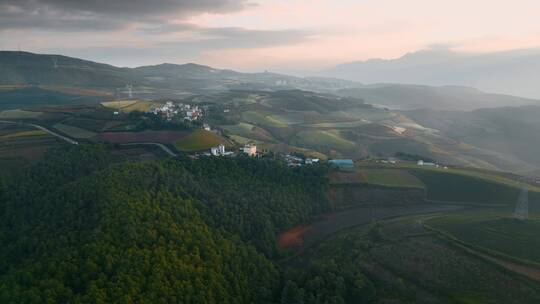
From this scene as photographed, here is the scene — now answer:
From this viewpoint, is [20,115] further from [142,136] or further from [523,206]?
[523,206]

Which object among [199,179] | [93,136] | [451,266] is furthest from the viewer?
[93,136]

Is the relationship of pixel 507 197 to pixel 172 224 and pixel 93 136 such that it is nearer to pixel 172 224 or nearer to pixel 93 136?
pixel 172 224

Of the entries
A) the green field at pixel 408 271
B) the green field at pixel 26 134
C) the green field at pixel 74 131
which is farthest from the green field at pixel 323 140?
the green field at pixel 26 134

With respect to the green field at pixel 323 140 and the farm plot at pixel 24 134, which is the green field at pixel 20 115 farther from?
the green field at pixel 323 140

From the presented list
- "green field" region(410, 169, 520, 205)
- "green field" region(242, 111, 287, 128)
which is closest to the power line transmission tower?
"green field" region(410, 169, 520, 205)

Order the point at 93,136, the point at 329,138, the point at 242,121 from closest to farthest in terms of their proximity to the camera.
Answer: the point at 93,136 → the point at 329,138 → the point at 242,121

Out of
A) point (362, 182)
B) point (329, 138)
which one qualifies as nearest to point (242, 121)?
point (329, 138)

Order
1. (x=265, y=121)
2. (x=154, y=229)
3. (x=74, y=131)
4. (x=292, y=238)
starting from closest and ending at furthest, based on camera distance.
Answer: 1. (x=154, y=229)
2. (x=292, y=238)
3. (x=74, y=131)
4. (x=265, y=121)

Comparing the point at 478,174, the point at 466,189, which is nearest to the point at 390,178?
the point at 466,189
